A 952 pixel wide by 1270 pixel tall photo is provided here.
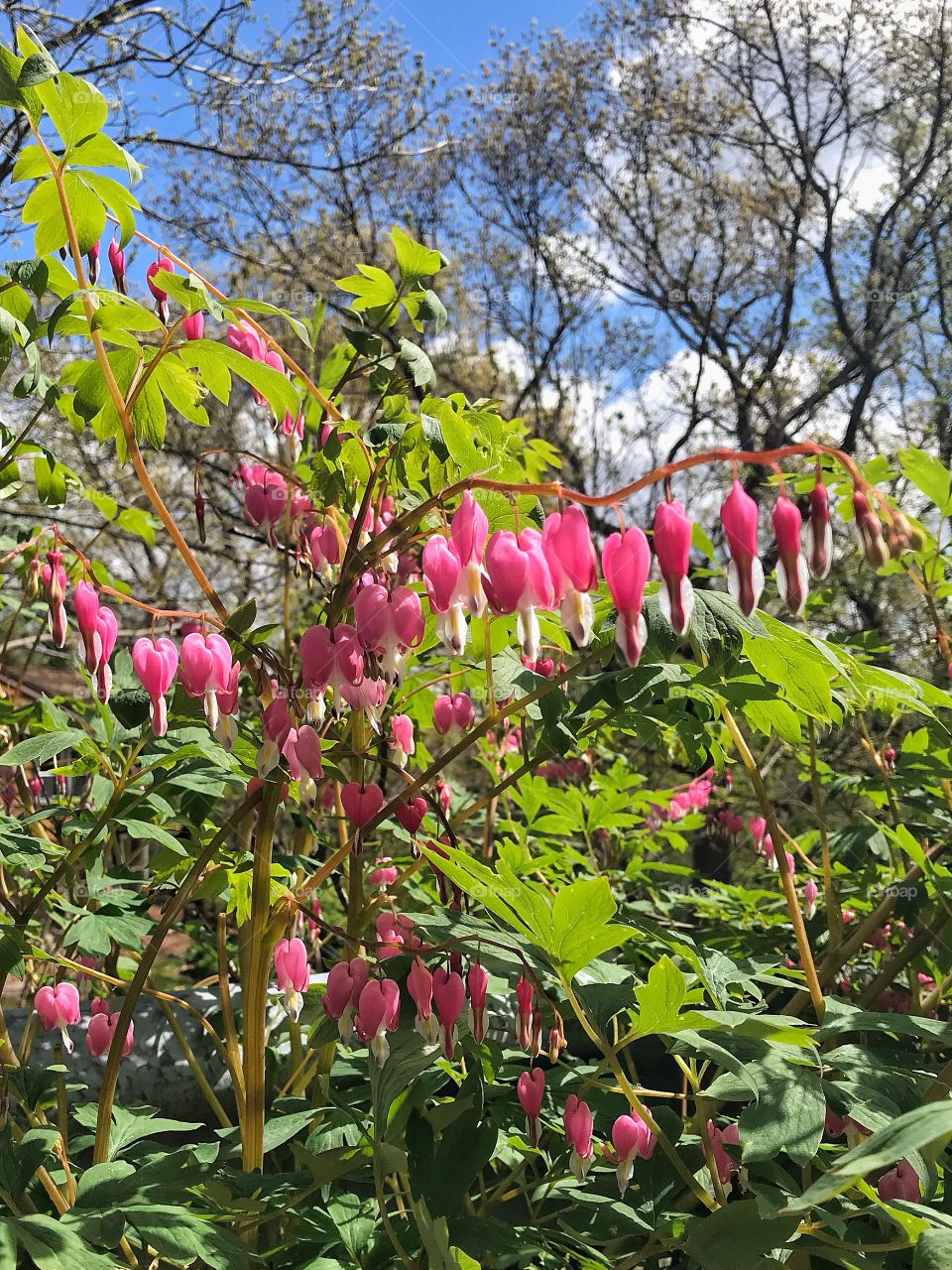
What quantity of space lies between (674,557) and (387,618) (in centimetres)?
32

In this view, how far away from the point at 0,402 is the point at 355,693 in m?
8.15

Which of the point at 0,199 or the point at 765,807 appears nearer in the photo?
the point at 765,807

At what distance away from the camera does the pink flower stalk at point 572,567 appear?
82cm

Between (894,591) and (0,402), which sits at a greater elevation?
(0,402)

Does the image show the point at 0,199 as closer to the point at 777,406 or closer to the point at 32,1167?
the point at 32,1167

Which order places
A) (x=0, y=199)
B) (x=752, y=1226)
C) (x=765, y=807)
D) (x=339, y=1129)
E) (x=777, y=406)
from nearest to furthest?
1. (x=752, y=1226)
2. (x=339, y=1129)
3. (x=765, y=807)
4. (x=0, y=199)
5. (x=777, y=406)

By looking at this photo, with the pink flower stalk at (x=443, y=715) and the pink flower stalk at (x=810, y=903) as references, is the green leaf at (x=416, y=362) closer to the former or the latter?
the pink flower stalk at (x=443, y=715)

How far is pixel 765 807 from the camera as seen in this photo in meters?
1.25

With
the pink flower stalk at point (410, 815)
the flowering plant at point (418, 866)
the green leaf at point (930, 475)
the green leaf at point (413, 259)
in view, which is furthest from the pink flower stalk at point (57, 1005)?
the green leaf at point (930, 475)

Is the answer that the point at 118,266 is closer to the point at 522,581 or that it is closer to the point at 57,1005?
the point at 522,581

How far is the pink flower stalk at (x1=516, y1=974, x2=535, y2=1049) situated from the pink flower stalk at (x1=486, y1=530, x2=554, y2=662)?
16.0 inches

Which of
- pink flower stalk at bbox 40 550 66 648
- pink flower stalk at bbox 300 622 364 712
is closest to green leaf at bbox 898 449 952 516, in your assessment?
pink flower stalk at bbox 300 622 364 712

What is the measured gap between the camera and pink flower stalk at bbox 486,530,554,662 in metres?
0.81

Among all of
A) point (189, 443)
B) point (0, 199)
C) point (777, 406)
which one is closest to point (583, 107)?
point (777, 406)
